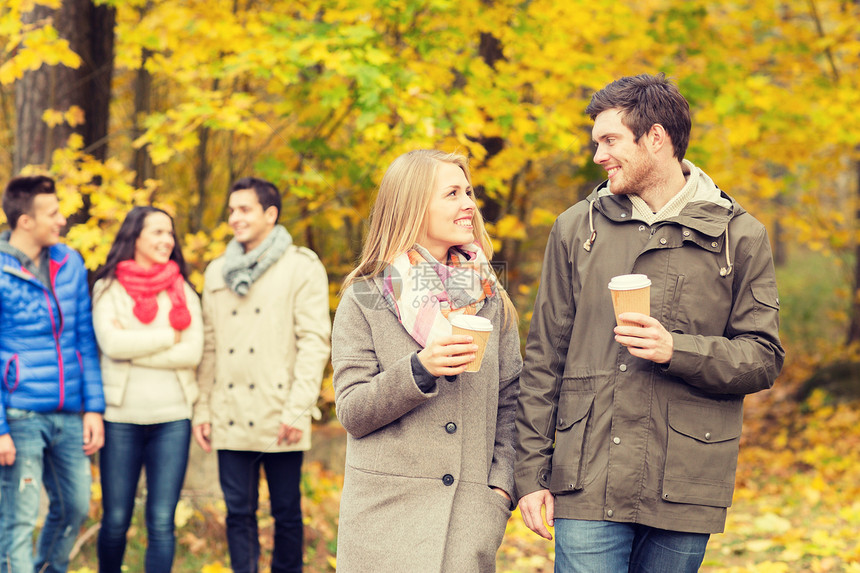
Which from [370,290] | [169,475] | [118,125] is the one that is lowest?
[169,475]

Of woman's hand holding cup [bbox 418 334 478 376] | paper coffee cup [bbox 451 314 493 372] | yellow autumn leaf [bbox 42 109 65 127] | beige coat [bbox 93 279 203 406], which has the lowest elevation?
beige coat [bbox 93 279 203 406]

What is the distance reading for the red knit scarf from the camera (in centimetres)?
389

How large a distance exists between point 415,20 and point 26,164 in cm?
291

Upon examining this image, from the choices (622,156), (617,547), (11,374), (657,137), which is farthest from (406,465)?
(11,374)

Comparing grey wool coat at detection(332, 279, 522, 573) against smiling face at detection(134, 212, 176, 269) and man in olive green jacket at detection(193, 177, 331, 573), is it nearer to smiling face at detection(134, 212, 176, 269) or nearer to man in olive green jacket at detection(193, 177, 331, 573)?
man in olive green jacket at detection(193, 177, 331, 573)

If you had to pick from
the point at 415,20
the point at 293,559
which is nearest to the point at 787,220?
the point at 415,20

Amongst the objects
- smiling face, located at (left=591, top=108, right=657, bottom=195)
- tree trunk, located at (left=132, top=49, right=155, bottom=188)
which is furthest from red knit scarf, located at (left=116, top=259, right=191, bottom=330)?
tree trunk, located at (left=132, top=49, right=155, bottom=188)

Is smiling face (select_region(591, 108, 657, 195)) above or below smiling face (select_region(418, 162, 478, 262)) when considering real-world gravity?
above

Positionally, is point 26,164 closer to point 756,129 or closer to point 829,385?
point 756,129

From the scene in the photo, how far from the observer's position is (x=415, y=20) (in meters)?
5.77

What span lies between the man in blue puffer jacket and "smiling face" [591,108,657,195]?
271cm

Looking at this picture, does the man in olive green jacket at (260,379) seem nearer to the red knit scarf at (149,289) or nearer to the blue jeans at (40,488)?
the red knit scarf at (149,289)

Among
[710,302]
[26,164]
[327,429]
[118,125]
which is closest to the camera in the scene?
[710,302]

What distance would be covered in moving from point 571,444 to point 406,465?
1.57ft
